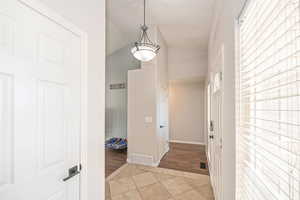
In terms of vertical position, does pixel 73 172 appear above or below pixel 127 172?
above

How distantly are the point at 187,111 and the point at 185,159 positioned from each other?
83.7 inches

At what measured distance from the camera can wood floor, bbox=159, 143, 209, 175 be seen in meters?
3.16

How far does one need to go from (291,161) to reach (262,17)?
0.71 meters

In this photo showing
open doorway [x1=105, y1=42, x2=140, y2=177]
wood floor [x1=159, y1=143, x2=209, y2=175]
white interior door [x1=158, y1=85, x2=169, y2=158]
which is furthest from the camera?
open doorway [x1=105, y1=42, x2=140, y2=177]

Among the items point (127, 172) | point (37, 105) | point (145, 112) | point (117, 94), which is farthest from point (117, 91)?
point (37, 105)

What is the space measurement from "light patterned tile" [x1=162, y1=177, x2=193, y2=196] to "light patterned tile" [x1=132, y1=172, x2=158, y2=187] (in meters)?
0.24

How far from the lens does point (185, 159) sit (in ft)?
12.1

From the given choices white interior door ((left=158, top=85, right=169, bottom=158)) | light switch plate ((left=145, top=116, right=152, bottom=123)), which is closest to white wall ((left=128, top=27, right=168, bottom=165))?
light switch plate ((left=145, top=116, right=152, bottom=123))

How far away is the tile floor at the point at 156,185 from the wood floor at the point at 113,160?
0.64 ft

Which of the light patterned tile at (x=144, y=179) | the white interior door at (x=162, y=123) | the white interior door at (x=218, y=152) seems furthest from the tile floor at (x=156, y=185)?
the white interior door at (x=162, y=123)

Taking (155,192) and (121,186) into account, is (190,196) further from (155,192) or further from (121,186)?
(121,186)

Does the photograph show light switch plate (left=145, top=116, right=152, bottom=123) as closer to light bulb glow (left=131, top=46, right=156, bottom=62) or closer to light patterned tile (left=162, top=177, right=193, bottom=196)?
light patterned tile (left=162, top=177, right=193, bottom=196)

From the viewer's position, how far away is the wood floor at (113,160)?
3174mm

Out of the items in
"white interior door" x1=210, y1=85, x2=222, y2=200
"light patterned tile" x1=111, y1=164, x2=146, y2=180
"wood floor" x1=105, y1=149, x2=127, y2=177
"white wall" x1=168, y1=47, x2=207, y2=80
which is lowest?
"wood floor" x1=105, y1=149, x2=127, y2=177
